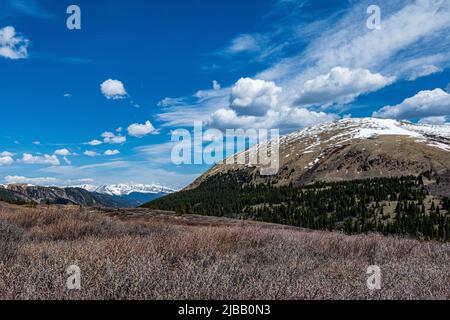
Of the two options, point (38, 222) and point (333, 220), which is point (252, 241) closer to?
point (38, 222)

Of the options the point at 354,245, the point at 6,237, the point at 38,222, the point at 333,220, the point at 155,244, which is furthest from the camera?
Answer: the point at 333,220

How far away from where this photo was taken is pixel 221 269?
6.48 m

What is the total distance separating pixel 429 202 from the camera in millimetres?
195750

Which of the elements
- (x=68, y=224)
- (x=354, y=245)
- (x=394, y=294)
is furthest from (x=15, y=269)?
(x=354, y=245)

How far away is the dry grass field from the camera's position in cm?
509

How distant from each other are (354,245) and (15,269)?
8.99 m

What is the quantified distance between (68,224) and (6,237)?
10.9 ft

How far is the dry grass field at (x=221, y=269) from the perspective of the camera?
16.7 ft

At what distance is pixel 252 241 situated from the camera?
11086mm
